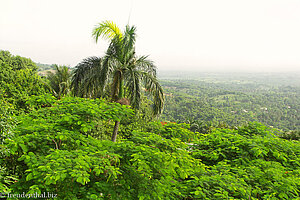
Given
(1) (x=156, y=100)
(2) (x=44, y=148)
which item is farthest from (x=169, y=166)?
(1) (x=156, y=100)

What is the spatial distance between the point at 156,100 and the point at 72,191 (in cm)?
575

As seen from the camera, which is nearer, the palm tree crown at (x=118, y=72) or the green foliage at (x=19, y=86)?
the palm tree crown at (x=118, y=72)

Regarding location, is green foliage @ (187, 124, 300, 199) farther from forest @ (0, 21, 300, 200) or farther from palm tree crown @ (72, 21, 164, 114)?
palm tree crown @ (72, 21, 164, 114)

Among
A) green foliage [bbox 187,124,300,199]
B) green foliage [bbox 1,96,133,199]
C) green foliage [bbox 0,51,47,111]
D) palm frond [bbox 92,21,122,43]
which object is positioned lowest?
green foliage [bbox 187,124,300,199]

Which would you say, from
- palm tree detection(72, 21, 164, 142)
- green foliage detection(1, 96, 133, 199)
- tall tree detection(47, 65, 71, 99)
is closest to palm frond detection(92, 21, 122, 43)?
palm tree detection(72, 21, 164, 142)

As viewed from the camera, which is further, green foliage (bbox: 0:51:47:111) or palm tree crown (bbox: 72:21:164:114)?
green foliage (bbox: 0:51:47:111)

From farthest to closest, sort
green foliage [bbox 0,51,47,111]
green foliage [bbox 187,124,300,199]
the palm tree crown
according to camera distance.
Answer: green foliage [bbox 0,51,47,111] < the palm tree crown < green foliage [bbox 187,124,300,199]

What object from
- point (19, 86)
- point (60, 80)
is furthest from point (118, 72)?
point (60, 80)

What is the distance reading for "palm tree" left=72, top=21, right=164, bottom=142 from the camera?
7.38 meters

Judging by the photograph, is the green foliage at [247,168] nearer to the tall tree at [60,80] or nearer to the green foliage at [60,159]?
the green foliage at [60,159]

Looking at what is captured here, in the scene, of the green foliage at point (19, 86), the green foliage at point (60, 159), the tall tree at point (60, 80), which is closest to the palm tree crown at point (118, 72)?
the green foliage at point (60, 159)

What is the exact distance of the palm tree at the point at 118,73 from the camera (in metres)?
7.38

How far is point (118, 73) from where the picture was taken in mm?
7703

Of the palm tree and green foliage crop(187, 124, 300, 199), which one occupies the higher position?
the palm tree
